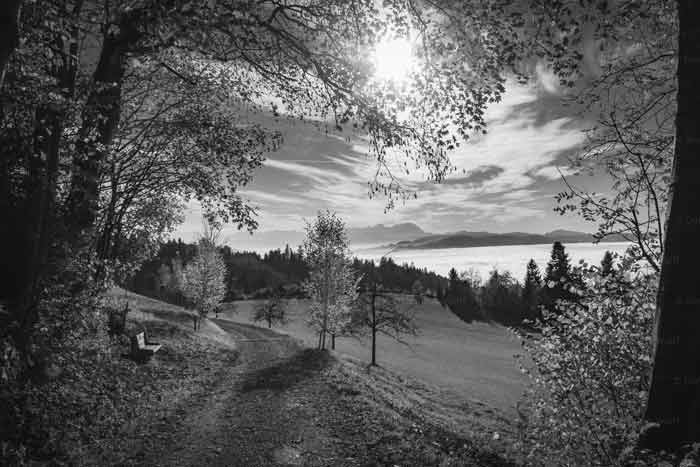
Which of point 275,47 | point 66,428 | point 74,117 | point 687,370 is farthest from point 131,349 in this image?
point 687,370

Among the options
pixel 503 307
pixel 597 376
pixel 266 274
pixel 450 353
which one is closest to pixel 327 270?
pixel 597 376

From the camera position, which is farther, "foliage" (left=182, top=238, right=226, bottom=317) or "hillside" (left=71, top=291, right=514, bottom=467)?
"foliage" (left=182, top=238, right=226, bottom=317)

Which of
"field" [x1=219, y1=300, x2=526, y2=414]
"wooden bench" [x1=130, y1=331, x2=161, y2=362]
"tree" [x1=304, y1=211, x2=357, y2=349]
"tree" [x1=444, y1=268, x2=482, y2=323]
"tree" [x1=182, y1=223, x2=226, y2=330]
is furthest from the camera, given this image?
"tree" [x1=444, y1=268, x2=482, y2=323]

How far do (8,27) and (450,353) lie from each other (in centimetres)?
5740

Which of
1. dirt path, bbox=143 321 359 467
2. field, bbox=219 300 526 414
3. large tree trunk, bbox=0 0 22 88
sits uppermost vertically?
large tree trunk, bbox=0 0 22 88

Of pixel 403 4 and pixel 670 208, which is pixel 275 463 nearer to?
pixel 670 208

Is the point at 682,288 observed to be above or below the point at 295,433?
above

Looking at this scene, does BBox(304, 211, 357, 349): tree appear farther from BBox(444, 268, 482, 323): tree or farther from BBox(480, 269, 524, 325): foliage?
BBox(480, 269, 524, 325): foliage

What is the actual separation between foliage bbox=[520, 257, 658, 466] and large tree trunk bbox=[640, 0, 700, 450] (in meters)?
1.01

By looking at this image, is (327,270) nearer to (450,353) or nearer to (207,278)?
(207,278)

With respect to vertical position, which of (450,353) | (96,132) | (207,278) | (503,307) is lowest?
(450,353)

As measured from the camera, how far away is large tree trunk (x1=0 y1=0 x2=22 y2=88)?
12.0 ft

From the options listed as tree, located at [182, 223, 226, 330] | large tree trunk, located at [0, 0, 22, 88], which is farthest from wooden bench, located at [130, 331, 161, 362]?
tree, located at [182, 223, 226, 330]

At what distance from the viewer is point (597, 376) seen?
6383mm
